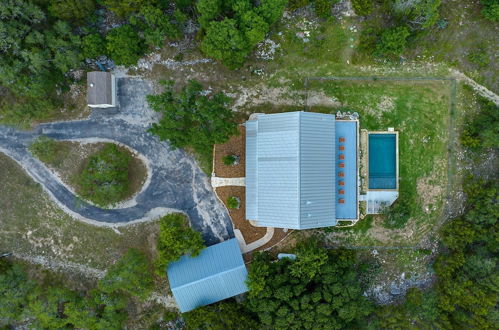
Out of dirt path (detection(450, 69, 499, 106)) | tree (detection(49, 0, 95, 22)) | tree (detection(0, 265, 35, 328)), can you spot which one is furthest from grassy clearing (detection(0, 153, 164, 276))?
dirt path (detection(450, 69, 499, 106))

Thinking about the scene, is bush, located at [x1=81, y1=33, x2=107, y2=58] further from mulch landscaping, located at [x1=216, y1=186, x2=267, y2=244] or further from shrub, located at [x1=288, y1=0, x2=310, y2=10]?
shrub, located at [x1=288, y1=0, x2=310, y2=10]

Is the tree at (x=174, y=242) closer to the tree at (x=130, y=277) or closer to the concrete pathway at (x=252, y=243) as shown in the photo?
the tree at (x=130, y=277)

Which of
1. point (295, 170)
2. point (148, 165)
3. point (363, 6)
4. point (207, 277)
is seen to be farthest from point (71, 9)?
point (207, 277)

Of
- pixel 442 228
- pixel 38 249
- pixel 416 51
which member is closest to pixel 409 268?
pixel 442 228

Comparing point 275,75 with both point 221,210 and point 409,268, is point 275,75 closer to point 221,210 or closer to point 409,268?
point 221,210

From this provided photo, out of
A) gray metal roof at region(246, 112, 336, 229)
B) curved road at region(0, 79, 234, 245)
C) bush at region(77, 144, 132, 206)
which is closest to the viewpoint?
gray metal roof at region(246, 112, 336, 229)
